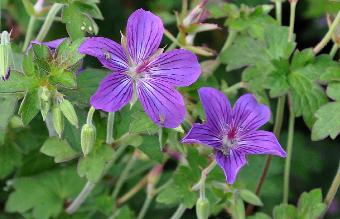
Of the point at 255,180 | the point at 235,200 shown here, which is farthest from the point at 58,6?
the point at 255,180

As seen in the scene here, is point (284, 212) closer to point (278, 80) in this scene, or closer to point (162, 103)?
point (278, 80)

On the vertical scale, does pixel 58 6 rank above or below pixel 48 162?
above

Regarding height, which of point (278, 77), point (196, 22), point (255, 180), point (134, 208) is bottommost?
point (134, 208)

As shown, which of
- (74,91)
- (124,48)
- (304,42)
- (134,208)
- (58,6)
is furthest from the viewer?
(304,42)

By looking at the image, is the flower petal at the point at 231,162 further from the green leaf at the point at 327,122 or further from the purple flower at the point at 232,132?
the green leaf at the point at 327,122

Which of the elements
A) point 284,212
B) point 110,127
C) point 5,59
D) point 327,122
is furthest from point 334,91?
point 5,59

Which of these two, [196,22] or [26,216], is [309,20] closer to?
[196,22]

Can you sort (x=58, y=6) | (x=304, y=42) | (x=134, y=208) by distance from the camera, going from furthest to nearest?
1. (x=304, y=42)
2. (x=134, y=208)
3. (x=58, y=6)
